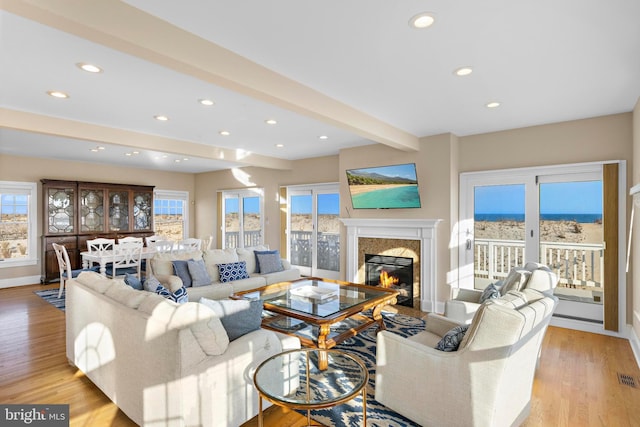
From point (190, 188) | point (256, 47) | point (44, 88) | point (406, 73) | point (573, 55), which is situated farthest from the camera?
point (190, 188)

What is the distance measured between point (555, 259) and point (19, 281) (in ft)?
30.4

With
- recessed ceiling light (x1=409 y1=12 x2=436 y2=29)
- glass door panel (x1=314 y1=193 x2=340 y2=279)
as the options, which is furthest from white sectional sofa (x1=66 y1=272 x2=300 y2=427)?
glass door panel (x1=314 y1=193 x2=340 y2=279)

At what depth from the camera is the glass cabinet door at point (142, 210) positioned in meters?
7.78

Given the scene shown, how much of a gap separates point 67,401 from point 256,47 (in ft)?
9.61

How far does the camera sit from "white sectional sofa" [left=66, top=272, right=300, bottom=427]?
6.14ft

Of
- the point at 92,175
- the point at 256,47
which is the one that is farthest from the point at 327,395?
the point at 92,175

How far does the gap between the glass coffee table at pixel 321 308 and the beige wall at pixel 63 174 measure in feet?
18.7

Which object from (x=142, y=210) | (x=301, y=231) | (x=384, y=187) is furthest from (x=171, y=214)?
(x=384, y=187)

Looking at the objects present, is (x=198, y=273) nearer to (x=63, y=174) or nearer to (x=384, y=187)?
(x=384, y=187)

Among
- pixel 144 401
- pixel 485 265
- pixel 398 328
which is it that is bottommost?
pixel 398 328

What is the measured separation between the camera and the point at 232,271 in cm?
467

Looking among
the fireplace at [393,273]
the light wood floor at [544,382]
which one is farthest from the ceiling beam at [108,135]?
the fireplace at [393,273]

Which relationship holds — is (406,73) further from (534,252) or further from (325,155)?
(325,155)

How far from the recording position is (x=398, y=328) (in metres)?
4.00
